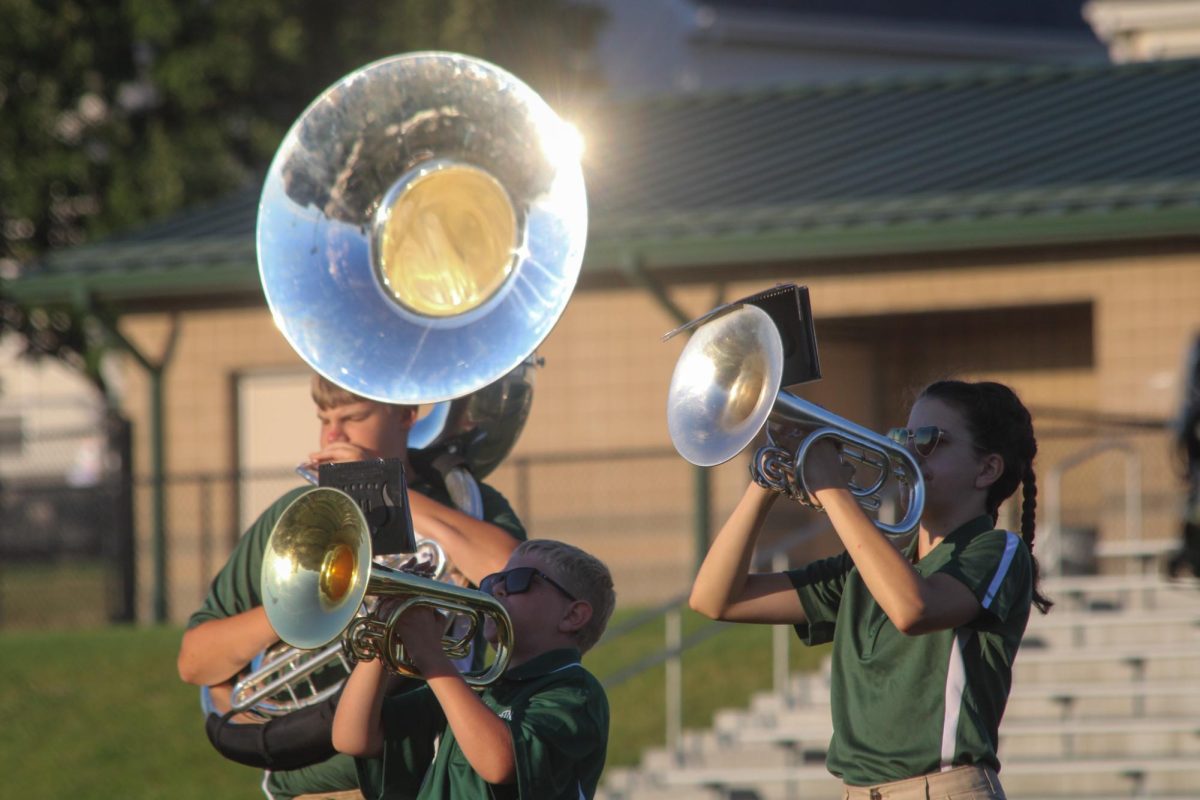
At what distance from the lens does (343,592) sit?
10.6 feet

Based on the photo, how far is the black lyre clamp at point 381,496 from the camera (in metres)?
3.25

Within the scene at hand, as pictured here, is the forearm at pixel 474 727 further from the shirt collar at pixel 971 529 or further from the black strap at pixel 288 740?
the shirt collar at pixel 971 529

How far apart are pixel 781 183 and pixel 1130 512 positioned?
3474 millimetres

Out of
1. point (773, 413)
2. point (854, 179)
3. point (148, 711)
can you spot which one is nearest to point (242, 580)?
point (773, 413)

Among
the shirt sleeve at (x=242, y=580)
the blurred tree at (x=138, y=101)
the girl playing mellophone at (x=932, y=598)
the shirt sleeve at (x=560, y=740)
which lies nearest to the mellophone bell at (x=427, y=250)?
the shirt sleeve at (x=242, y=580)

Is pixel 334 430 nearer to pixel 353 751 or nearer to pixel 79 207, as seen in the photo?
pixel 353 751

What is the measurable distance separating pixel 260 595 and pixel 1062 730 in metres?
5.17

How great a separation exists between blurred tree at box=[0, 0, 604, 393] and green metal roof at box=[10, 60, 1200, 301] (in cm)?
423

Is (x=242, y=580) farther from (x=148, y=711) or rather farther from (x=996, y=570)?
(x=148, y=711)

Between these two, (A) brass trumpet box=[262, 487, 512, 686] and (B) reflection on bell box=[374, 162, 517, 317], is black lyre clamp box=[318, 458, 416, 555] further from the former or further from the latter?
(B) reflection on bell box=[374, 162, 517, 317]

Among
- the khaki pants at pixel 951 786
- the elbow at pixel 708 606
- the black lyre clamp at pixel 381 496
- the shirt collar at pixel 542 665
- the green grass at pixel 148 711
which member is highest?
the black lyre clamp at pixel 381 496

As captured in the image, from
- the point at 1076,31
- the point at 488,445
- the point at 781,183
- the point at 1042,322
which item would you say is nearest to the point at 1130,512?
the point at 1042,322

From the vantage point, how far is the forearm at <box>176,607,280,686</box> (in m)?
3.90

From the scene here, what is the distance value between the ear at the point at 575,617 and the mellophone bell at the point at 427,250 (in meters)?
0.71
